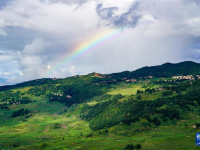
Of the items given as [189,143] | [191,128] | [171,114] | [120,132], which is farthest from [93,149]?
[171,114]

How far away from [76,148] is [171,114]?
103m

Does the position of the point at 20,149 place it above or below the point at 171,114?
below

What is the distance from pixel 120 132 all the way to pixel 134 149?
5696 centimetres

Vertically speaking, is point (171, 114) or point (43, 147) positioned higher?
point (171, 114)

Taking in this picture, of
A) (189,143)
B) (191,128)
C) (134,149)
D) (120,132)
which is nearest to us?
(189,143)

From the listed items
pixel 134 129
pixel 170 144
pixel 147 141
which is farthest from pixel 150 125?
pixel 170 144

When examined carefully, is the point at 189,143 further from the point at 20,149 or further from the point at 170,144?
the point at 20,149

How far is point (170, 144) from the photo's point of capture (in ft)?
421

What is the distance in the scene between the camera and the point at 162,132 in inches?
6526

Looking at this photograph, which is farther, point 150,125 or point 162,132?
point 150,125

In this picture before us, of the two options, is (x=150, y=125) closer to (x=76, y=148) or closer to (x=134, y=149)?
(x=134, y=149)

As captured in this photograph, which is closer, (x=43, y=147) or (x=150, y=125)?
(x=43, y=147)

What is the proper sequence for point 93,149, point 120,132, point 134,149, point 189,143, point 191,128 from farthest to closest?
point 120,132, point 191,128, point 93,149, point 134,149, point 189,143

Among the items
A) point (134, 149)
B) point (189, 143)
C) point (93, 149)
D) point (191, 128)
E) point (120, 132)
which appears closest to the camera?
point (189, 143)
